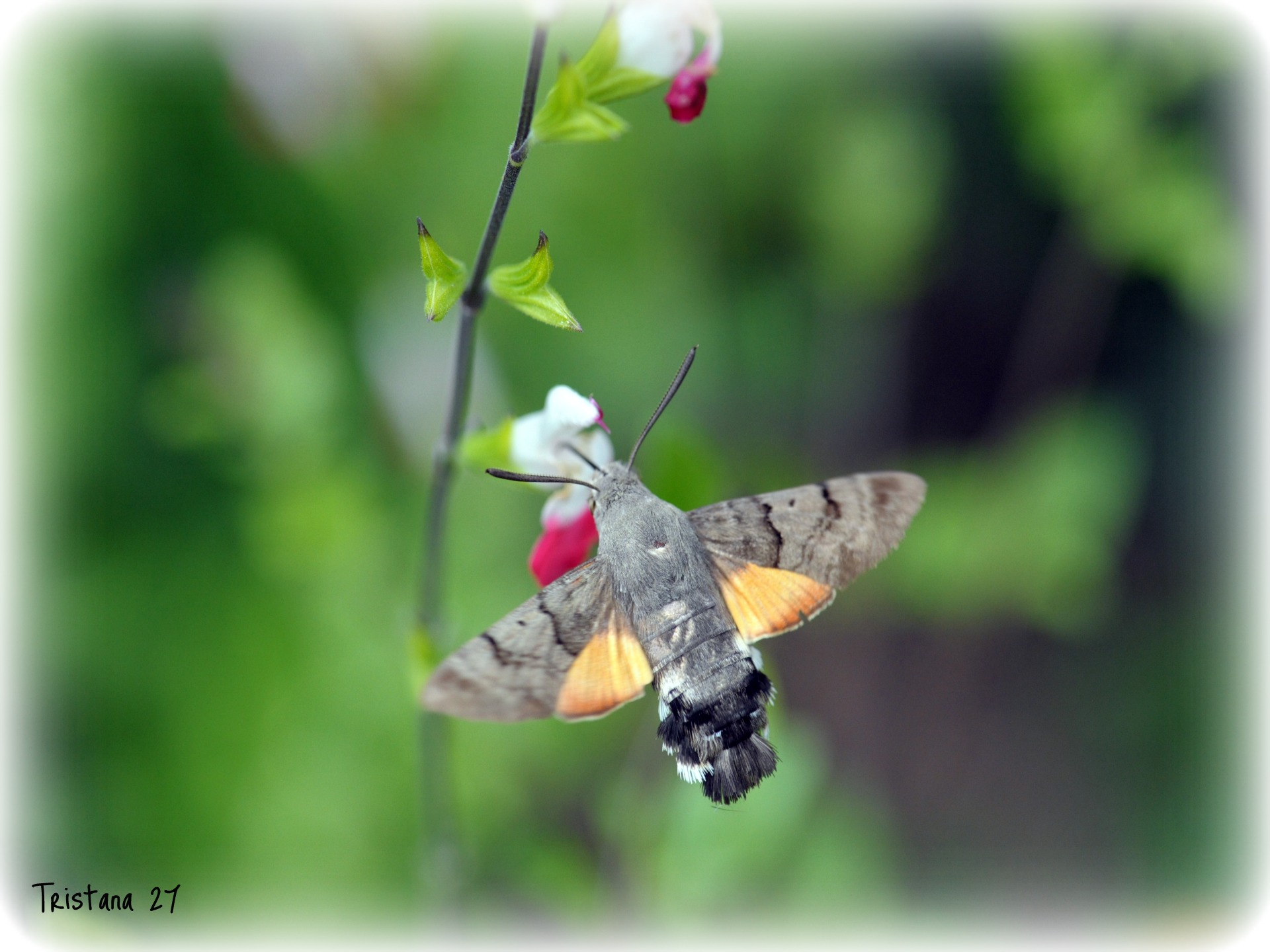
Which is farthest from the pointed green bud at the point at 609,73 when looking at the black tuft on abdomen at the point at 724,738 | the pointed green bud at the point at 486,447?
the black tuft on abdomen at the point at 724,738

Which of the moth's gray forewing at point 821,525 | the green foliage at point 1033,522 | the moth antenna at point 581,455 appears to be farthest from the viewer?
the green foliage at point 1033,522

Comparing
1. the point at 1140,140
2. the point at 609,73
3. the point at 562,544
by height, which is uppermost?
the point at 1140,140

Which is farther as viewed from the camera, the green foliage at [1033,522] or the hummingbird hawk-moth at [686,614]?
the green foliage at [1033,522]

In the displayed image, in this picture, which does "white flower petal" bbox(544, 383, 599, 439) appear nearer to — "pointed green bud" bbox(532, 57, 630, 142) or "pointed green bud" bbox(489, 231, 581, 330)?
"pointed green bud" bbox(489, 231, 581, 330)

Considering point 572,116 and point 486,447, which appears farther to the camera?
point 486,447

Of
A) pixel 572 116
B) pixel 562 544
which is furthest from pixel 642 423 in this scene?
pixel 572 116

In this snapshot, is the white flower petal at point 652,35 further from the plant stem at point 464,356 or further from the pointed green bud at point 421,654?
the pointed green bud at point 421,654

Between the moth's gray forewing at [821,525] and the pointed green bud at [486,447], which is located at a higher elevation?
the pointed green bud at [486,447]

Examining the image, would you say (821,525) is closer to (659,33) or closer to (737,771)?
(737,771)
